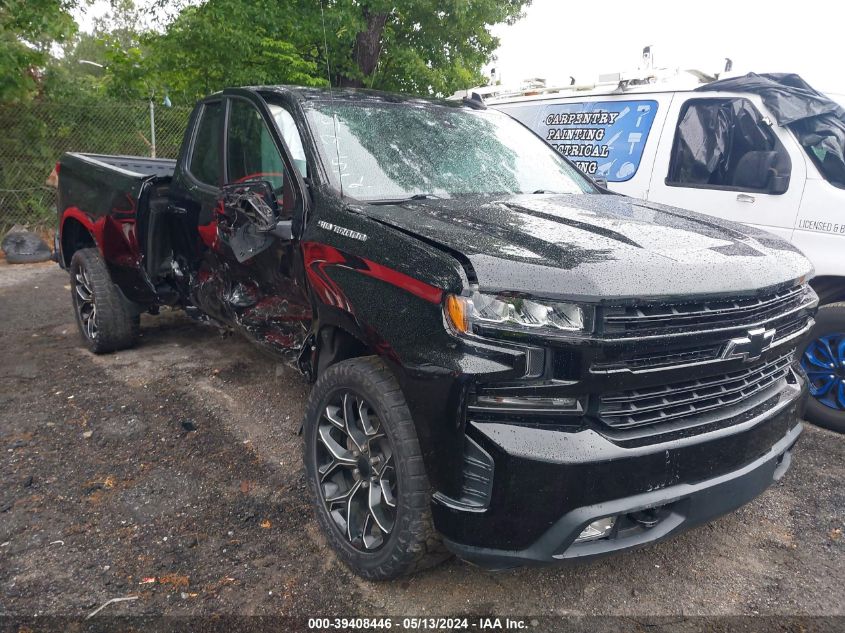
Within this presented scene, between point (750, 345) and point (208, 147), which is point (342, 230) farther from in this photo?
point (208, 147)

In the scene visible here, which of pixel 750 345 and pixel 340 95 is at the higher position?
pixel 340 95

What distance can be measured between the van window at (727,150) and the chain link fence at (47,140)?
7.68 m

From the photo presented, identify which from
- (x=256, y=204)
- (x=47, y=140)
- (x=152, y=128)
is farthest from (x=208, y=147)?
(x=47, y=140)

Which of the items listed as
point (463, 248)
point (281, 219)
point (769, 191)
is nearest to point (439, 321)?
point (463, 248)

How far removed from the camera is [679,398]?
7.46ft

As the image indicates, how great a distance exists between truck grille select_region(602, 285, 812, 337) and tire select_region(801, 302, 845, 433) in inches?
76.6

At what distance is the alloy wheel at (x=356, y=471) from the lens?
250 cm

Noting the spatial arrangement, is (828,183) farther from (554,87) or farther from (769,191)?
(554,87)

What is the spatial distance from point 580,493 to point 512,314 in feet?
1.97

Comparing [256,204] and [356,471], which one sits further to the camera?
[256,204]

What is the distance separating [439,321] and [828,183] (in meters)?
3.30

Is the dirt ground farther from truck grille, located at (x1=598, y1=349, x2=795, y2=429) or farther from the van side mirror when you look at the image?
the van side mirror

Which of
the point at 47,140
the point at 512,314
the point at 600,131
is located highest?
the point at 600,131

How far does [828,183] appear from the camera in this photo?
4.12m
